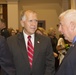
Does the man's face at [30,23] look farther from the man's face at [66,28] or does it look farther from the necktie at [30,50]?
the man's face at [66,28]

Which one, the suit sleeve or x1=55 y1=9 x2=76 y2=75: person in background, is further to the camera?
the suit sleeve

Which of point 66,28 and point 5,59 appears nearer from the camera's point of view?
point 66,28

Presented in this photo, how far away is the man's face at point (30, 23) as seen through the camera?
360cm

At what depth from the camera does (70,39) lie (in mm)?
2379

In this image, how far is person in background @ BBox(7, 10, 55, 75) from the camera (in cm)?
352

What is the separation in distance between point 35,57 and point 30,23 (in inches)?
17.5

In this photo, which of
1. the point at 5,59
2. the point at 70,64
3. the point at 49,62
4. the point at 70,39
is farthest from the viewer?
the point at 49,62

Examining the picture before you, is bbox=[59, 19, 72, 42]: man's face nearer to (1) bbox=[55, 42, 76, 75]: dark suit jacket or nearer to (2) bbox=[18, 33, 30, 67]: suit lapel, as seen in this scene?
(1) bbox=[55, 42, 76, 75]: dark suit jacket

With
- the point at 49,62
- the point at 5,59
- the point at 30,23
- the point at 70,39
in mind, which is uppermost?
the point at 30,23

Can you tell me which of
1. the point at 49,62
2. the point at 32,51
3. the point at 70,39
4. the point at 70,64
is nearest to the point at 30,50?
the point at 32,51

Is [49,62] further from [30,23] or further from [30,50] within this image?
[30,23]

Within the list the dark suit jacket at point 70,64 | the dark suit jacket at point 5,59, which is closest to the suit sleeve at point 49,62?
the dark suit jacket at point 5,59

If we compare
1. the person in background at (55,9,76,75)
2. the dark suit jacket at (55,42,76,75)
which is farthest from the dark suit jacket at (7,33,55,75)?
the dark suit jacket at (55,42,76,75)

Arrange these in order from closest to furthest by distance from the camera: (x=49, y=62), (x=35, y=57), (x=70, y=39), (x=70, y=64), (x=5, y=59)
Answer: (x=70, y=64), (x=70, y=39), (x=5, y=59), (x=35, y=57), (x=49, y=62)
